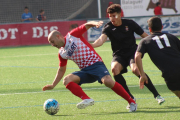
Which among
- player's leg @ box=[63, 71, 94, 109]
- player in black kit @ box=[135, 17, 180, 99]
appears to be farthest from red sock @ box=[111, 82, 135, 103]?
player in black kit @ box=[135, 17, 180, 99]

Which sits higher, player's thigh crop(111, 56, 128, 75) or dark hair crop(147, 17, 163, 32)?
dark hair crop(147, 17, 163, 32)

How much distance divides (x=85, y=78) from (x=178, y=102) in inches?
65.2

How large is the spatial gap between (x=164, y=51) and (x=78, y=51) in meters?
1.33

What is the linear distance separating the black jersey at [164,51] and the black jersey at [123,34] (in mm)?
1471

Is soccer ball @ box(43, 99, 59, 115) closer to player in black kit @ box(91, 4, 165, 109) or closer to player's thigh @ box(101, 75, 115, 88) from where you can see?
player's thigh @ box(101, 75, 115, 88)

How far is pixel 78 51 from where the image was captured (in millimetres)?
5707

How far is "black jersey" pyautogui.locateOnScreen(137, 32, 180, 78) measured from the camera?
510cm

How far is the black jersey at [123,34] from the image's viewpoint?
21.8 ft

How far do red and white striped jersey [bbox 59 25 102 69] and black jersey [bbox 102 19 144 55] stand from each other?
975 mm

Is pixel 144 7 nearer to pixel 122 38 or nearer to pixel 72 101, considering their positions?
pixel 122 38

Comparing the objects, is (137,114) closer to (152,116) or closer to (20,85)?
(152,116)

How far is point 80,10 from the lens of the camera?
96.1ft

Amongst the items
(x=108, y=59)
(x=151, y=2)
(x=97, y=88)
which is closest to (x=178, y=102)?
(x=97, y=88)

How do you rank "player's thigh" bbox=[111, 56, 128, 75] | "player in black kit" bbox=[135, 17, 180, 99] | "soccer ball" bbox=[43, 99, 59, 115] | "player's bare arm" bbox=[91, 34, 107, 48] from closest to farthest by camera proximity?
1. "player in black kit" bbox=[135, 17, 180, 99]
2. "soccer ball" bbox=[43, 99, 59, 115]
3. "player's bare arm" bbox=[91, 34, 107, 48]
4. "player's thigh" bbox=[111, 56, 128, 75]
